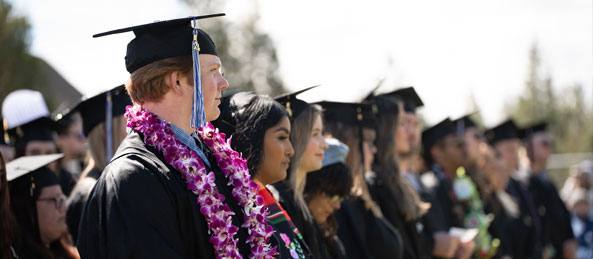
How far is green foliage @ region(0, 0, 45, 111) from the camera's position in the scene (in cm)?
1530

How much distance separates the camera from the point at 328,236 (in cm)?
432

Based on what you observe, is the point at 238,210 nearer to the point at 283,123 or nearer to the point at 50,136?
the point at 283,123

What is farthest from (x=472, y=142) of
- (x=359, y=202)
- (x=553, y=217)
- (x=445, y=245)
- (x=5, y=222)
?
(x=5, y=222)

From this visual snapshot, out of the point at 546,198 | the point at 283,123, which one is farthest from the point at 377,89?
the point at 546,198

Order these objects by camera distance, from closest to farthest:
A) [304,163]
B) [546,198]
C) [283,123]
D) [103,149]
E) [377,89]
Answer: [283,123], [304,163], [103,149], [377,89], [546,198]

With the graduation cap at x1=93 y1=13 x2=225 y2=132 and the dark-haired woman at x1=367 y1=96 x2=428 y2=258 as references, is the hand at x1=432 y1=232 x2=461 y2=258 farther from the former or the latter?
the graduation cap at x1=93 y1=13 x2=225 y2=132

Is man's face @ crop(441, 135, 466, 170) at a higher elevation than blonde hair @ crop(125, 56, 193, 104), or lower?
lower

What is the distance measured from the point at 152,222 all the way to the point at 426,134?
18.5 ft

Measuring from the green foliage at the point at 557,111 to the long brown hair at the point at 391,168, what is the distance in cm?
2094

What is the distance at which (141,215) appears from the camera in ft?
7.06

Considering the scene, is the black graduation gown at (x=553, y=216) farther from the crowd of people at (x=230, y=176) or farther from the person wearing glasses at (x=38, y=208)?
the person wearing glasses at (x=38, y=208)

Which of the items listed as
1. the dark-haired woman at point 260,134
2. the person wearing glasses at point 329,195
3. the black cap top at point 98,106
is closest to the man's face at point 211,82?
the dark-haired woman at point 260,134

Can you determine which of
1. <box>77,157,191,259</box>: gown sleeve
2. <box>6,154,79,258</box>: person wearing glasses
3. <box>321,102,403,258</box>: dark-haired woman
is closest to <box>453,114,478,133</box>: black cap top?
<box>321,102,403,258</box>: dark-haired woman

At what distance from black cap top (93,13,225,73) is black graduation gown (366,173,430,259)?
10.8ft
